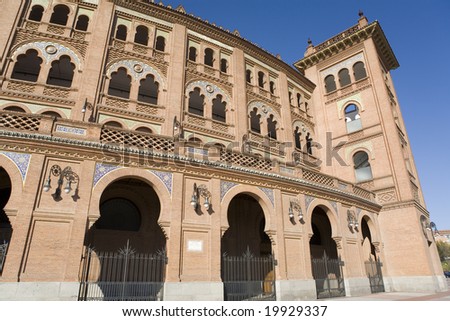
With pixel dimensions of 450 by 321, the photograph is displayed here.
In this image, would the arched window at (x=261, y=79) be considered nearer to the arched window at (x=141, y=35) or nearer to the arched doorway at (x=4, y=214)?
the arched window at (x=141, y=35)

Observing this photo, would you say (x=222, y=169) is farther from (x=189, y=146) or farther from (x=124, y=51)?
(x=124, y=51)

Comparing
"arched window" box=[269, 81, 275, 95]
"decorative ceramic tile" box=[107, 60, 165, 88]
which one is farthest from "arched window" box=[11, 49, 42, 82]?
"arched window" box=[269, 81, 275, 95]

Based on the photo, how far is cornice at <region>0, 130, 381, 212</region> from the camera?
888 centimetres

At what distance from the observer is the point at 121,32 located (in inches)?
647

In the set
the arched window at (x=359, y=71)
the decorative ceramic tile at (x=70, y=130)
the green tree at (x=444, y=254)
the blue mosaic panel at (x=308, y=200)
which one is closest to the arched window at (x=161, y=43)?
the decorative ceramic tile at (x=70, y=130)

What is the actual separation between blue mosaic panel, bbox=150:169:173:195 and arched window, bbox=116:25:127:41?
33.2ft

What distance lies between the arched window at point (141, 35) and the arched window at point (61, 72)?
415 cm

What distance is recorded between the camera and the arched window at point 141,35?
1685 centimetres

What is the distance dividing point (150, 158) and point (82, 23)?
1060 centimetres

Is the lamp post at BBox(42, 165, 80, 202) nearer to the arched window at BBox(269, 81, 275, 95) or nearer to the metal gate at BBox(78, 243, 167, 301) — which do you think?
the metal gate at BBox(78, 243, 167, 301)

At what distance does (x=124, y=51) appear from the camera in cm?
1525
